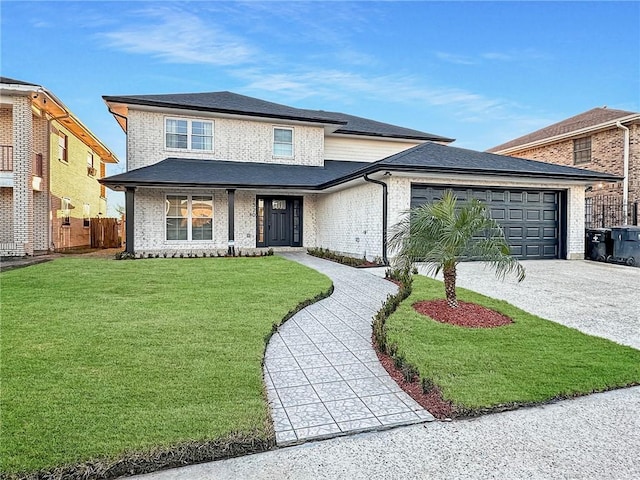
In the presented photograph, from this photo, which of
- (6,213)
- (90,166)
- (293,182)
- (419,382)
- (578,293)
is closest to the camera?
(419,382)

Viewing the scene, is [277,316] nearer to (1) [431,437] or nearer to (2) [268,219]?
(1) [431,437]

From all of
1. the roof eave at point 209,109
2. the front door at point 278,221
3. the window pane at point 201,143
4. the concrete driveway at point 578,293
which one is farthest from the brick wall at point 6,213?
the concrete driveway at point 578,293

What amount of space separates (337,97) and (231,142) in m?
12.2

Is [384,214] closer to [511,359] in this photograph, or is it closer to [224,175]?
[224,175]

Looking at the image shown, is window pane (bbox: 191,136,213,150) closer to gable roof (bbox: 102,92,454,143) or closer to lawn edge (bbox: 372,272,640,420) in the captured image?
gable roof (bbox: 102,92,454,143)

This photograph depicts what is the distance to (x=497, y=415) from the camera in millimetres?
3258

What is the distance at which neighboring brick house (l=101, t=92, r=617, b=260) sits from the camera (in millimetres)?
12477

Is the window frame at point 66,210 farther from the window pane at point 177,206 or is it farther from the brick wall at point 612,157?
the brick wall at point 612,157

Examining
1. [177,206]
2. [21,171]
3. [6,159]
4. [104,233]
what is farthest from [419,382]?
[104,233]

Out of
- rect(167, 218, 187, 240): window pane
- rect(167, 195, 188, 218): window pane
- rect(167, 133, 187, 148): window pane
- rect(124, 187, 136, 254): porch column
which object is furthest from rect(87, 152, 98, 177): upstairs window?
rect(124, 187, 136, 254): porch column

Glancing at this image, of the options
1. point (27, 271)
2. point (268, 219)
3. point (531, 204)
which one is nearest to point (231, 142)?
point (268, 219)

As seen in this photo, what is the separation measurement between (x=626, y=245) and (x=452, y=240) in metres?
10.4

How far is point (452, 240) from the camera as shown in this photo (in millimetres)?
5871

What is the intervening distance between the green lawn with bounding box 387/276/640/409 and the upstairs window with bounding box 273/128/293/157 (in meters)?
13.5
